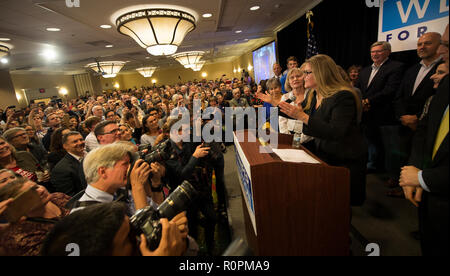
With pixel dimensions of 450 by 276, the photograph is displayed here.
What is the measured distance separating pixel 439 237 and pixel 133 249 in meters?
1.30

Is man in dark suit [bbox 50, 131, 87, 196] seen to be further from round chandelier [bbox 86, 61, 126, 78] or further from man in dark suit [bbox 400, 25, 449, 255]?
round chandelier [bbox 86, 61, 126, 78]

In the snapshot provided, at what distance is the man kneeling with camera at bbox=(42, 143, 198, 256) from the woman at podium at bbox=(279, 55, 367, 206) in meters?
1.03

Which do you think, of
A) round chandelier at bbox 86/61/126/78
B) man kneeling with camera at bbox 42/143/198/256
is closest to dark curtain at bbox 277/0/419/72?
man kneeling with camera at bbox 42/143/198/256

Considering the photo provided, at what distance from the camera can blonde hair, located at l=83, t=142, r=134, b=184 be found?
1.24 meters

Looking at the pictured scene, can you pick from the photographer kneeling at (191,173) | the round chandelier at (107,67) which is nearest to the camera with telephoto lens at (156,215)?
the photographer kneeling at (191,173)

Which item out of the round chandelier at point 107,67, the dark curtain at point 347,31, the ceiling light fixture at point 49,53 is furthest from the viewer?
the round chandelier at point 107,67

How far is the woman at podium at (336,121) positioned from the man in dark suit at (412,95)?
1179mm

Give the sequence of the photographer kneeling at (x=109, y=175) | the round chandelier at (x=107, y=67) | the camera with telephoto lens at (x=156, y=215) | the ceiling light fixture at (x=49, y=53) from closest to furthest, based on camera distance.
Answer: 1. the camera with telephoto lens at (x=156, y=215)
2. the photographer kneeling at (x=109, y=175)
3. the ceiling light fixture at (x=49, y=53)
4. the round chandelier at (x=107, y=67)

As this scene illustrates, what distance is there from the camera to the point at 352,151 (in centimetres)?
151

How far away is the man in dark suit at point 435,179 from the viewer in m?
0.77

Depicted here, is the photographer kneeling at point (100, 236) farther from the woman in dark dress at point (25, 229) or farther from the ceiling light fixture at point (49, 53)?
the ceiling light fixture at point (49, 53)

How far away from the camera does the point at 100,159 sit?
4.10 feet

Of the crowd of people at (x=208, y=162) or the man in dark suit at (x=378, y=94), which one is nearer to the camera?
the crowd of people at (x=208, y=162)

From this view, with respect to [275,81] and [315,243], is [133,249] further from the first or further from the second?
[275,81]
